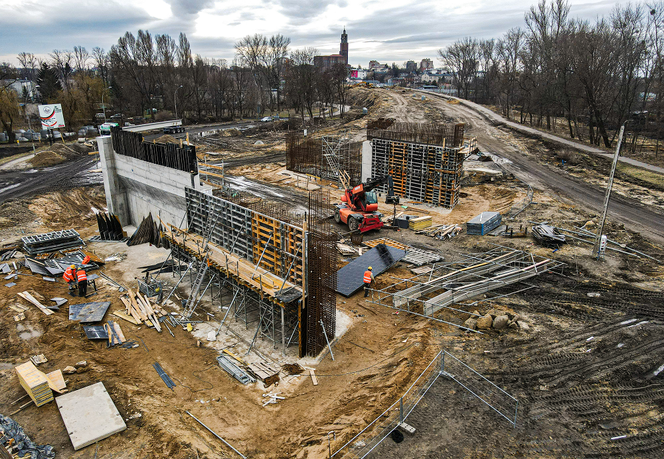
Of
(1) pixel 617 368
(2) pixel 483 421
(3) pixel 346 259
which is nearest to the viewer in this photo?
(2) pixel 483 421

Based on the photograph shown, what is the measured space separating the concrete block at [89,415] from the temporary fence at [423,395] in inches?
203

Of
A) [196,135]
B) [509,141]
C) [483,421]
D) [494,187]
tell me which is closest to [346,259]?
[483,421]

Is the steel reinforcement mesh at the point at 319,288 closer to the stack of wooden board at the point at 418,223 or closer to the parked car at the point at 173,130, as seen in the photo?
the stack of wooden board at the point at 418,223

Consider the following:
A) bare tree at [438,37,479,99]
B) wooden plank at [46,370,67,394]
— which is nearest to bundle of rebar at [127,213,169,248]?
wooden plank at [46,370,67,394]

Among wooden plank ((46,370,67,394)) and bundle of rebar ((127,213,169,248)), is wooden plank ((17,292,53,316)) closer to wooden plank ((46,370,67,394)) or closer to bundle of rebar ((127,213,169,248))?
wooden plank ((46,370,67,394))

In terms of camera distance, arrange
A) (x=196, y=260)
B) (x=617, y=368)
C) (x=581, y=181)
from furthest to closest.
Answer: (x=581, y=181)
(x=196, y=260)
(x=617, y=368)

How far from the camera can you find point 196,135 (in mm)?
53500

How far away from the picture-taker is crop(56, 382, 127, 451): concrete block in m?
Answer: 9.34

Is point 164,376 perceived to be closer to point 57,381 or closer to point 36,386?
point 57,381

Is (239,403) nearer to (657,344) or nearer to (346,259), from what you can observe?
(346,259)

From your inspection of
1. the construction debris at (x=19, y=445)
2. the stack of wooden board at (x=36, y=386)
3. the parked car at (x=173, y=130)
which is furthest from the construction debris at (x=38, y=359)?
the parked car at (x=173, y=130)

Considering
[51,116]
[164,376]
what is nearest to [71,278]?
[164,376]

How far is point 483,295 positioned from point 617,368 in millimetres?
5083

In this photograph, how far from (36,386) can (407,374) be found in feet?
30.4
